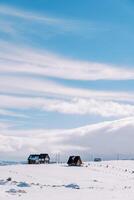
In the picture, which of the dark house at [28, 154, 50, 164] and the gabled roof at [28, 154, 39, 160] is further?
the gabled roof at [28, 154, 39, 160]

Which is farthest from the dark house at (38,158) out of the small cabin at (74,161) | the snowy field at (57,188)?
the snowy field at (57,188)

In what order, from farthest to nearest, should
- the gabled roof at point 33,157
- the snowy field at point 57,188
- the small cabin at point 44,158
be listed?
the small cabin at point 44,158, the gabled roof at point 33,157, the snowy field at point 57,188

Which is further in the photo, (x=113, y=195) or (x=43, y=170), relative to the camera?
(x=43, y=170)

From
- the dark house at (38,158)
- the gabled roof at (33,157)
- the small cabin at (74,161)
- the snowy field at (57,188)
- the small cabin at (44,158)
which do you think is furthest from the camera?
the small cabin at (44,158)

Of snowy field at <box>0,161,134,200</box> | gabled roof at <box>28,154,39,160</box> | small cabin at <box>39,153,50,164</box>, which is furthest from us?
small cabin at <box>39,153,50,164</box>

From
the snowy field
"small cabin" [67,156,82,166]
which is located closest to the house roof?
"small cabin" [67,156,82,166]

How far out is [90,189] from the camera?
59.0 metres

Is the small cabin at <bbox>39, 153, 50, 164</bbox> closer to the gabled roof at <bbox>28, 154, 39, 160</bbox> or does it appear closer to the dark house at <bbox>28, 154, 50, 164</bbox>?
the dark house at <bbox>28, 154, 50, 164</bbox>

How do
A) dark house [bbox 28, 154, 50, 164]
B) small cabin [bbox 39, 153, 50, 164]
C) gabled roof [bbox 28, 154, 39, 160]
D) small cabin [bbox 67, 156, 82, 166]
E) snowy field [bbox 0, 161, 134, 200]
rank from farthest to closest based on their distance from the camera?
small cabin [bbox 39, 153, 50, 164] → gabled roof [bbox 28, 154, 39, 160] → dark house [bbox 28, 154, 50, 164] → small cabin [bbox 67, 156, 82, 166] → snowy field [bbox 0, 161, 134, 200]

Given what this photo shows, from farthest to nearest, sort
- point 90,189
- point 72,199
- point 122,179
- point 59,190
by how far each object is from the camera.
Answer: point 122,179
point 90,189
point 59,190
point 72,199

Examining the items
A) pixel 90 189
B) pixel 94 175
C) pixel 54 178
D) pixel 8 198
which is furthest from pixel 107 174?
pixel 8 198

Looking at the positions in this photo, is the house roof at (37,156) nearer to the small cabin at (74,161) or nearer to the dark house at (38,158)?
the dark house at (38,158)

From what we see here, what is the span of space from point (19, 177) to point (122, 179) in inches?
728

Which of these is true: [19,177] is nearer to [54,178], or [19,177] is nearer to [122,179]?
[54,178]
